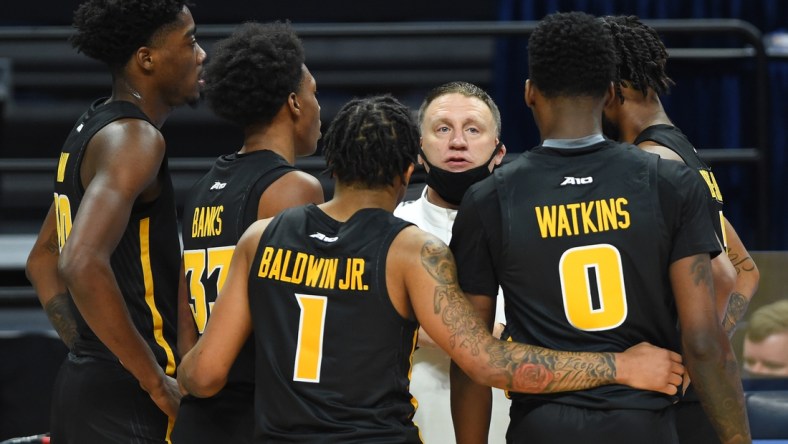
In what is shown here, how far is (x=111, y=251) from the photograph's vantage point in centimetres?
273

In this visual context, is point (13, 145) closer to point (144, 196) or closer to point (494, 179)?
point (144, 196)

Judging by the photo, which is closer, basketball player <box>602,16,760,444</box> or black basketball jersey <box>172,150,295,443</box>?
black basketball jersey <box>172,150,295,443</box>

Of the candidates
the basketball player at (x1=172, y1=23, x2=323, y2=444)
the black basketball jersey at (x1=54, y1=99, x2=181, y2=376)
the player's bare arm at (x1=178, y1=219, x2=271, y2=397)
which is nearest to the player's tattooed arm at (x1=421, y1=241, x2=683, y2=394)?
the player's bare arm at (x1=178, y1=219, x2=271, y2=397)

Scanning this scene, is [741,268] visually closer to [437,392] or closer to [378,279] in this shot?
[437,392]

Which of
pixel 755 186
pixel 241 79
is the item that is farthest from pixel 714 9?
pixel 241 79

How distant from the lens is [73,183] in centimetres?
288

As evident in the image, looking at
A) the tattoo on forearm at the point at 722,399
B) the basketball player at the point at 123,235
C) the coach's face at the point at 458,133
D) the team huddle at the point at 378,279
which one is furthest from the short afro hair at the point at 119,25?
the tattoo on forearm at the point at 722,399

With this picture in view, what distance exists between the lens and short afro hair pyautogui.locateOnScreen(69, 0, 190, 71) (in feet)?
9.82

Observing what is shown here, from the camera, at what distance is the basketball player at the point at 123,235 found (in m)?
2.71

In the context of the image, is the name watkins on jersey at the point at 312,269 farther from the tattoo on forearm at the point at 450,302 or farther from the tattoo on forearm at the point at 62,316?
the tattoo on forearm at the point at 62,316

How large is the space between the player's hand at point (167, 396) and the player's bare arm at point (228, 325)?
0.33m

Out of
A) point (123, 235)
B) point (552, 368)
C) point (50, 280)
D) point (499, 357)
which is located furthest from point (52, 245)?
point (552, 368)

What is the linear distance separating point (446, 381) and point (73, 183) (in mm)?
1384

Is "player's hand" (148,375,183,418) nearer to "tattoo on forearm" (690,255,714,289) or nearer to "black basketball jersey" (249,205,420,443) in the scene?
"black basketball jersey" (249,205,420,443)
